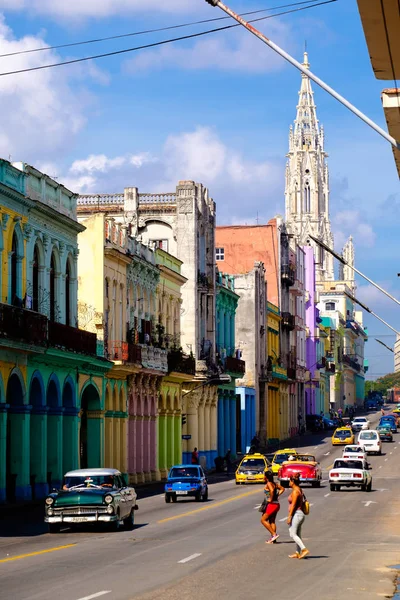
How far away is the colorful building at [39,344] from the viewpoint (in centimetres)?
4297

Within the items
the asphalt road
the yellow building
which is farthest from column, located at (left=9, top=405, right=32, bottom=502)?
the yellow building

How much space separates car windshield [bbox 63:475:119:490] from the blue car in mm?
13824

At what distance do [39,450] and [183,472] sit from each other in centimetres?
505

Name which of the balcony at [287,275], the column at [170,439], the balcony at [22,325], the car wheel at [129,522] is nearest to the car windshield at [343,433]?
the balcony at [287,275]

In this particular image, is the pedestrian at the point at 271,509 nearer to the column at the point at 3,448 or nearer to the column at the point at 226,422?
the column at the point at 3,448

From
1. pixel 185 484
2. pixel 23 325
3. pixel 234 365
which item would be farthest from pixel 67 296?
pixel 234 365

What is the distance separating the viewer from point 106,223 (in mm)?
56281

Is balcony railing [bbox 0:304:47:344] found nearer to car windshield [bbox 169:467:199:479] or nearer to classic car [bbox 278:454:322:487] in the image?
car windshield [bbox 169:467:199:479]

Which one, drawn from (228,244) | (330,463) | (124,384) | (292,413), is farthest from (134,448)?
(292,413)

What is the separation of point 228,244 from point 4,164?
60.2 meters

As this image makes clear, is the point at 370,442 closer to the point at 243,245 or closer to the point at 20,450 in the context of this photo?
the point at 243,245

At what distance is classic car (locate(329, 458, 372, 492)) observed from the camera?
169ft

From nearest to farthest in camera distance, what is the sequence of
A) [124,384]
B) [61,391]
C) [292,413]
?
1. [61,391]
2. [124,384]
3. [292,413]

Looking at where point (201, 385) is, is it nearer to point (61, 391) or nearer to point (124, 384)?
point (124, 384)
